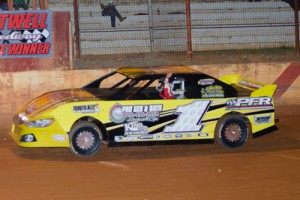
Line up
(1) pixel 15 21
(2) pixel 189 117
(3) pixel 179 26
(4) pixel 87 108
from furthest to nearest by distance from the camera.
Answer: (3) pixel 179 26, (1) pixel 15 21, (2) pixel 189 117, (4) pixel 87 108

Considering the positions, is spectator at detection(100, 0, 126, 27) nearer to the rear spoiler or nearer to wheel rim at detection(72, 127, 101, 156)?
the rear spoiler

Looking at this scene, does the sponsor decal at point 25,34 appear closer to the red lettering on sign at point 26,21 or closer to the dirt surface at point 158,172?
the red lettering on sign at point 26,21

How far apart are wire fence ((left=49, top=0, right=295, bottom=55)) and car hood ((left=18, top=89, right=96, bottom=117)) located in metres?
4.14

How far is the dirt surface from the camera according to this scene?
9.31 metres

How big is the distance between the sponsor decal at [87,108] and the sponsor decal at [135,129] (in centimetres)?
59

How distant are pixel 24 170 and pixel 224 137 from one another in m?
3.70

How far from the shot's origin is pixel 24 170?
35.6 feet

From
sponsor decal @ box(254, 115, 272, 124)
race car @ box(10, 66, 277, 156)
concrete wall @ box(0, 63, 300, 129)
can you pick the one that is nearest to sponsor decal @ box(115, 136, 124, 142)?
race car @ box(10, 66, 277, 156)

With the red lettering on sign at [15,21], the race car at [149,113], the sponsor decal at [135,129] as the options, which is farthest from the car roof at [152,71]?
the red lettering on sign at [15,21]

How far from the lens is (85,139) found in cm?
1184

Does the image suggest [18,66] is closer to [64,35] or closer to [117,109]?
[64,35]

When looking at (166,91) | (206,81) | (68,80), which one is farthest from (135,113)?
(68,80)

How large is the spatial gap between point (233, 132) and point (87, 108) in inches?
107

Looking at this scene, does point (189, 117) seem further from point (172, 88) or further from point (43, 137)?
point (43, 137)
